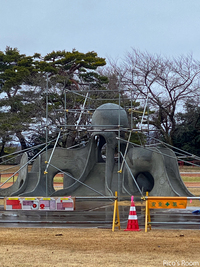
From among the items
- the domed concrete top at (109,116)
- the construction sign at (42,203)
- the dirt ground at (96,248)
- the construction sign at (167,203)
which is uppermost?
the domed concrete top at (109,116)

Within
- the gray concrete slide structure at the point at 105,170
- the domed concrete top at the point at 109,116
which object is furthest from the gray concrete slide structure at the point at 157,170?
the domed concrete top at the point at 109,116

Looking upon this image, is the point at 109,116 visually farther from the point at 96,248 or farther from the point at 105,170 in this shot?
the point at 96,248

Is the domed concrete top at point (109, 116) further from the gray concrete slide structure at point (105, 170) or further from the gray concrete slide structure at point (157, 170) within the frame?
the gray concrete slide structure at point (157, 170)

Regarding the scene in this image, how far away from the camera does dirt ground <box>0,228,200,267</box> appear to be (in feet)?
24.7

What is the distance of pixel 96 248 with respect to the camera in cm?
871

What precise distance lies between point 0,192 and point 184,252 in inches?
542

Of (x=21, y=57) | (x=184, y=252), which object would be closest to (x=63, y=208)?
(x=184, y=252)

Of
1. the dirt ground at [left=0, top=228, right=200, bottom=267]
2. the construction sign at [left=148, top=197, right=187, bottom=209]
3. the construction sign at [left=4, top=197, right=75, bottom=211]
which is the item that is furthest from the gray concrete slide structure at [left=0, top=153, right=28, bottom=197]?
the construction sign at [left=148, top=197, right=187, bottom=209]

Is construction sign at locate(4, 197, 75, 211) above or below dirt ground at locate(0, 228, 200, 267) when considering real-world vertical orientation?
above

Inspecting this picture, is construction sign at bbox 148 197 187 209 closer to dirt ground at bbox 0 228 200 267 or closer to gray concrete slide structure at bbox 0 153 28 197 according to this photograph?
dirt ground at bbox 0 228 200 267

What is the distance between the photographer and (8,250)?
8.58 meters

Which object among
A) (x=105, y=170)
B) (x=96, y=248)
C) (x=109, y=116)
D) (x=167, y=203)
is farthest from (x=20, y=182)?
(x=96, y=248)

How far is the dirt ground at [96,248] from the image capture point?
754cm

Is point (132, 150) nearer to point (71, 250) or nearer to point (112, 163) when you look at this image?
point (112, 163)
